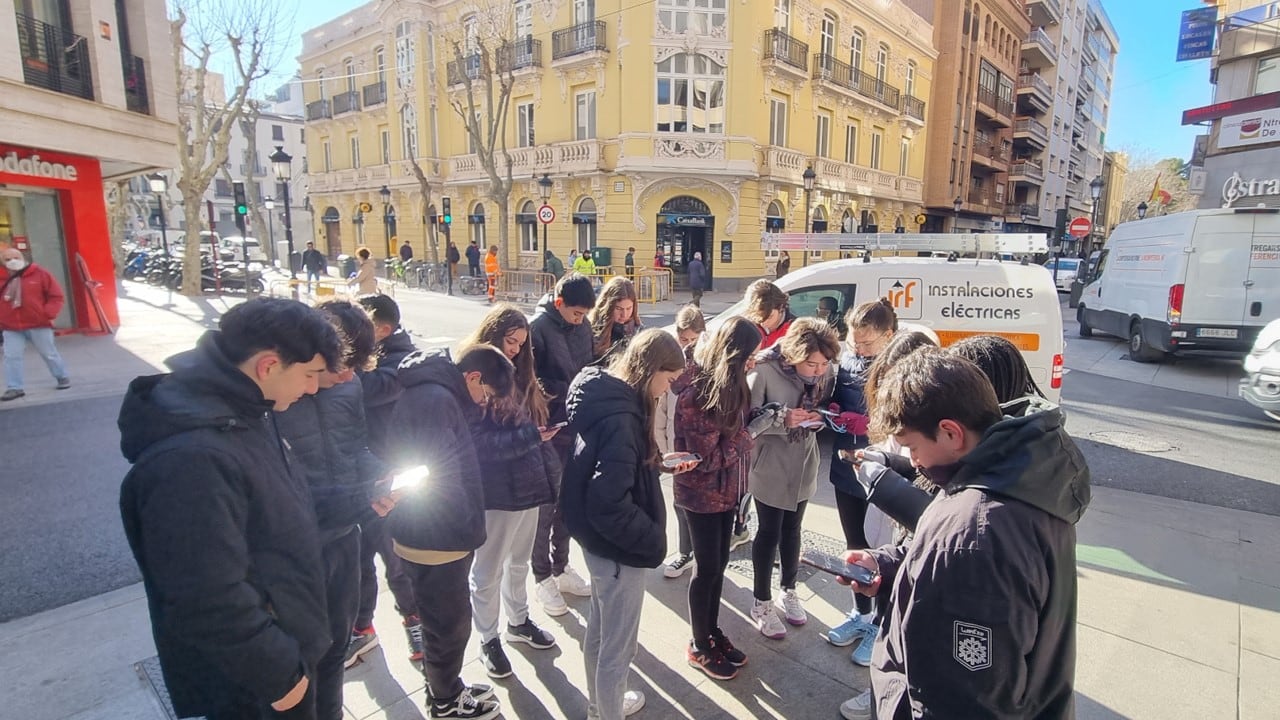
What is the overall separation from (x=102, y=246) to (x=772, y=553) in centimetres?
1537

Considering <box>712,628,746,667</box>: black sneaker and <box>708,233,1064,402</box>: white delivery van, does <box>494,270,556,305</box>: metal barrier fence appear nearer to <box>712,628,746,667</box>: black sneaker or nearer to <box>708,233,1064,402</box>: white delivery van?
<box>708,233,1064,402</box>: white delivery van

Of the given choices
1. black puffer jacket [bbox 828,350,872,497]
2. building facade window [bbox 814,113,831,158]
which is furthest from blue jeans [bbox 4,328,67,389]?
building facade window [bbox 814,113,831,158]

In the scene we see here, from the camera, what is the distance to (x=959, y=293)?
6766 millimetres

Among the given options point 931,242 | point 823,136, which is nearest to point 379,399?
point 931,242

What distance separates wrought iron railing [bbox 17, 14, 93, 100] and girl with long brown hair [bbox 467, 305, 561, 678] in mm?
13384

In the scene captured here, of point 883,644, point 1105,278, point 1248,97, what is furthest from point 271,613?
point 1248,97

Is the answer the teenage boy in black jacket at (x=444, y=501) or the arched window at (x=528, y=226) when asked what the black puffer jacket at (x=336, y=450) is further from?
the arched window at (x=528, y=226)

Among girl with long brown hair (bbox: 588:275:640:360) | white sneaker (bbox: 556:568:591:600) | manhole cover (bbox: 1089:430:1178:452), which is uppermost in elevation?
girl with long brown hair (bbox: 588:275:640:360)

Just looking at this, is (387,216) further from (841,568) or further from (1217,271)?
(841,568)

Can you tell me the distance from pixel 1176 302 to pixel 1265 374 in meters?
4.05

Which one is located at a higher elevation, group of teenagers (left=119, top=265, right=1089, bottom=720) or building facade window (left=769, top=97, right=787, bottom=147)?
building facade window (left=769, top=97, right=787, bottom=147)

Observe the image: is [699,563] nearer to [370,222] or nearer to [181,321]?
[181,321]

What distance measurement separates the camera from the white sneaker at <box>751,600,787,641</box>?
3.27 metres

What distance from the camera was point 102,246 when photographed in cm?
1259
